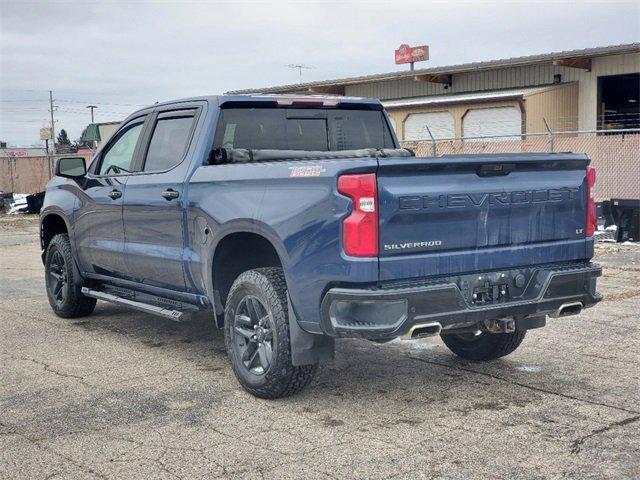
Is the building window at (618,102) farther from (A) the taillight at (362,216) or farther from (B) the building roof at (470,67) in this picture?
(A) the taillight at (362,216)

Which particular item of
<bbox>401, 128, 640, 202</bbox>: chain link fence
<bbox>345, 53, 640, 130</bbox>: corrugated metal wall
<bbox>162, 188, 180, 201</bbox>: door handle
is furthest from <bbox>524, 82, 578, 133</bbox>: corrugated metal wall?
<bbox>162, 188, 180, 201</bbox>: door handle

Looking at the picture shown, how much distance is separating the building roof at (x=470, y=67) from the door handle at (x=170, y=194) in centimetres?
1542

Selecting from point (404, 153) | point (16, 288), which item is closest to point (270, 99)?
point (404, 153)

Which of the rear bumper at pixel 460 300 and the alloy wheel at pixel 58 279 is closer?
the rear bumper at pixel 460 300


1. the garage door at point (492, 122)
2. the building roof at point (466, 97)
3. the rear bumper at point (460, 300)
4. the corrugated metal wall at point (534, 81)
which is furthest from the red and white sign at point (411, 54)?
the rear bumper at point (460, 300)

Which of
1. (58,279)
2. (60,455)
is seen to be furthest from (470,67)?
(60,455)

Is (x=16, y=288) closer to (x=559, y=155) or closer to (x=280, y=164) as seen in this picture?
(x=280, y=164)

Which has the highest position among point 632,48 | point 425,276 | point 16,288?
point 632,48

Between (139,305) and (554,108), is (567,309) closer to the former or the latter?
(139,305)

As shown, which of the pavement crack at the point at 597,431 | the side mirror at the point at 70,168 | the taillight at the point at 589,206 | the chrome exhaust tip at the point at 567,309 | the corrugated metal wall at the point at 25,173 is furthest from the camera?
the corrugated metal wall at the point at 25,173

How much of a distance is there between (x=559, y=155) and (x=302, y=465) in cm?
266

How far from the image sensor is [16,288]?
1069 cm

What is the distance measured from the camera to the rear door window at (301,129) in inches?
254

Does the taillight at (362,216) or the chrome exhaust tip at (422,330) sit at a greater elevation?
the taillight at (362,216)
